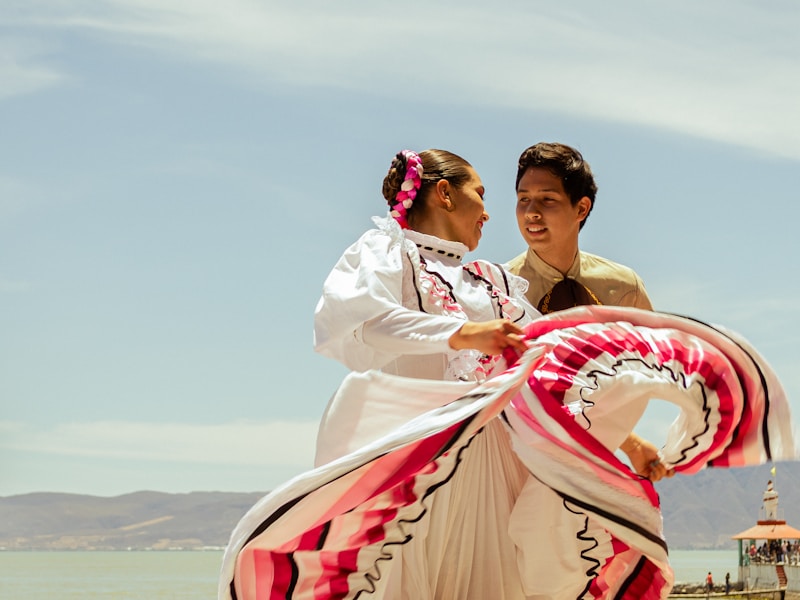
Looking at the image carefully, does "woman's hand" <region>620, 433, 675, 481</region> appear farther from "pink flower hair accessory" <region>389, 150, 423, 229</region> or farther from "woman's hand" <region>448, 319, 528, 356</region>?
"pink flower hair accessory" <region>389, 150, 423, 229</region>

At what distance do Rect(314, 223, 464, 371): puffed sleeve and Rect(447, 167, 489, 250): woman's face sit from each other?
313 mm

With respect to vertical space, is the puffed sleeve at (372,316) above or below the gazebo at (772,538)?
below

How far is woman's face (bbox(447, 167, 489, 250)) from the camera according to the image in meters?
4.50

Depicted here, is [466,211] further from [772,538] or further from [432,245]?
[772,538]

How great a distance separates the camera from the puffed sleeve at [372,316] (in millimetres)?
3893

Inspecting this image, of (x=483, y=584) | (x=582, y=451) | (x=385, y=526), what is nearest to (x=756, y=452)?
(x=582, y=451)

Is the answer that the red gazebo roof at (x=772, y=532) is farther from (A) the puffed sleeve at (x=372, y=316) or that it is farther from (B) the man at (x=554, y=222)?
(A) the puffed sleeve at (x=372, y=316)

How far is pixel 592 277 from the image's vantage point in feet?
17.5

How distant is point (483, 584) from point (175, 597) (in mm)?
80858

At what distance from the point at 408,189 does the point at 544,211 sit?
2.84 feet

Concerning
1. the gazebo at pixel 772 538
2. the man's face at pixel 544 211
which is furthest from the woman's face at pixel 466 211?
the gazebo at pixel 772 538

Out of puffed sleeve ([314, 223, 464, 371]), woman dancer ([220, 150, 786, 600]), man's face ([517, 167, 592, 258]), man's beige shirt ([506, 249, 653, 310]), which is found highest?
man's face ([517, 167, 592, 258])

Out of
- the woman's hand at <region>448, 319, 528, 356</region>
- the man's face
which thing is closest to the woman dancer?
the woman's hand at <region>448, 319, 528, 356</region>

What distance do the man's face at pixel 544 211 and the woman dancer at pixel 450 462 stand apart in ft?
2.55
